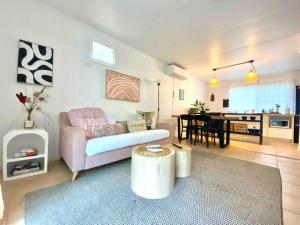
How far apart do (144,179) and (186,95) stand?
4502mm

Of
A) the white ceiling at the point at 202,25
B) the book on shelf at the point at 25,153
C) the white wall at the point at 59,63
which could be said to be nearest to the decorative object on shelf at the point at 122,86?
the white wall at the point at 59,63

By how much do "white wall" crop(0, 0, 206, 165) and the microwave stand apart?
15.5 feet

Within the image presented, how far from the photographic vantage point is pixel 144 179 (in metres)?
1.37

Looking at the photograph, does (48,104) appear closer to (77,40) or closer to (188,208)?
(77,40)

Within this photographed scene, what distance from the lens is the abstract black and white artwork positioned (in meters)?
1.95

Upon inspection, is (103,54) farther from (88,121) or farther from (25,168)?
(25,168)

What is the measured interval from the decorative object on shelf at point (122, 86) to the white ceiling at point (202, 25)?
79cm

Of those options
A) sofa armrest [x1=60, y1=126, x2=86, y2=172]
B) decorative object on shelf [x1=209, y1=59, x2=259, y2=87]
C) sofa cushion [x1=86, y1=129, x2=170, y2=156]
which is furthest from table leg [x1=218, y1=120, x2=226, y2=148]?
sofa armrest [x1=60, y1=126, x2=86, y2=172]

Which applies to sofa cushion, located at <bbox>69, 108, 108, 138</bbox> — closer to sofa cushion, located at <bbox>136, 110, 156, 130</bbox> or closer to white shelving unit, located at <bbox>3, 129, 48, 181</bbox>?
white shelving unit, located at <bbox>3, 129, 48, 181</bbox>

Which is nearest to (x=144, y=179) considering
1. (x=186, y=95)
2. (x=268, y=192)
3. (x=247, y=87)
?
(x=268, y=192)

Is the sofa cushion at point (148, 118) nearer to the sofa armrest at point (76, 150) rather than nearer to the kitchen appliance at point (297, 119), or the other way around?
the sofa armrest at point (76, 150)

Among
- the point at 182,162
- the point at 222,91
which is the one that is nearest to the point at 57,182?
the point at 182,162

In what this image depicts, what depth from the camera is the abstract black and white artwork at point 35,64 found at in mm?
1951

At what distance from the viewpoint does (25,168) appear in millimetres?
1784
